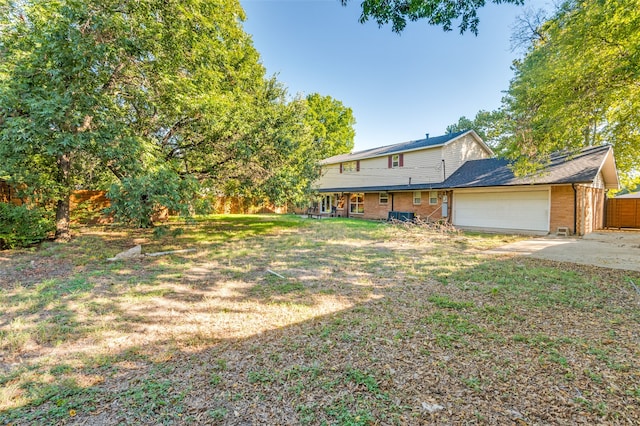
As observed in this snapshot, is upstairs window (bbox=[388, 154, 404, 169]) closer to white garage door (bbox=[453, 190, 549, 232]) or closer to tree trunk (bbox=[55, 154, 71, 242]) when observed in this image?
white garage door (bbox=[453, 190, 549, 232])

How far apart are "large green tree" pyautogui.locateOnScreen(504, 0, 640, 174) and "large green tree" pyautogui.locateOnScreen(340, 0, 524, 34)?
3.41 m

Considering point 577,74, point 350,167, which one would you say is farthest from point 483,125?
point 577,74

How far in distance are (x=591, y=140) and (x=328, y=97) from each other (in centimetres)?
2581

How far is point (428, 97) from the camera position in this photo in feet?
63.0

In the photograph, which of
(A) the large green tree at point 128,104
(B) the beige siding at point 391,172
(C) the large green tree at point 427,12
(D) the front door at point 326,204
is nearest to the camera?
(C) the large green tree at point 427,12

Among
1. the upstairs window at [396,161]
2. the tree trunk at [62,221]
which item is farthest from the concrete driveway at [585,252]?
the tree trunk at [62,221]

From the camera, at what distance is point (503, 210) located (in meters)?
14.3

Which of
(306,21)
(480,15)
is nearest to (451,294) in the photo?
(480,15)

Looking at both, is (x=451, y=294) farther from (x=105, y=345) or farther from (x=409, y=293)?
(x=105, y=345)

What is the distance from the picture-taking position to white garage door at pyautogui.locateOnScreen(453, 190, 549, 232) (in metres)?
13.2

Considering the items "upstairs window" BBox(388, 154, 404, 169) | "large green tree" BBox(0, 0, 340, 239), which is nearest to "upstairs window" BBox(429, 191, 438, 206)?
"upstairs window" BBox(388, 154, 404, 169)

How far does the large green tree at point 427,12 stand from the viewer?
13.7 feet

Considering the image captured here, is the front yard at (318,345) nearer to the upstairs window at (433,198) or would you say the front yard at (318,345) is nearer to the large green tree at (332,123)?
the upstairs window at (433,198)

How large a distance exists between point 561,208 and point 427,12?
1301 centimetres
